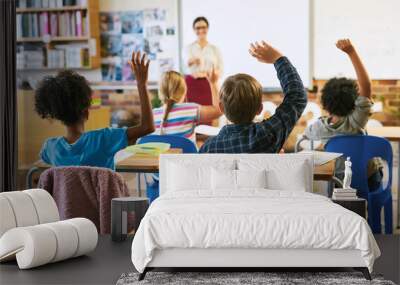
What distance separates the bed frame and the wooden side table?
2.82 ft

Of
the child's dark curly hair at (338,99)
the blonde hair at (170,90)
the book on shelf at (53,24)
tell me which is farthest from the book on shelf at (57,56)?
the child's dark curly hair at (338,99)

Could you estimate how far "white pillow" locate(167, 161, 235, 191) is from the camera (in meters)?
4.80

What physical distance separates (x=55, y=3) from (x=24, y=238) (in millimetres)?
4548

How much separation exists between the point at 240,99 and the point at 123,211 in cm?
97

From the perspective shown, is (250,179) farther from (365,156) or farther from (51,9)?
(51,9)

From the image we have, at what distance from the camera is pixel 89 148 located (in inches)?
203

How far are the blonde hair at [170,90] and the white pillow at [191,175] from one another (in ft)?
5.48

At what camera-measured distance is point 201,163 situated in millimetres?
4855

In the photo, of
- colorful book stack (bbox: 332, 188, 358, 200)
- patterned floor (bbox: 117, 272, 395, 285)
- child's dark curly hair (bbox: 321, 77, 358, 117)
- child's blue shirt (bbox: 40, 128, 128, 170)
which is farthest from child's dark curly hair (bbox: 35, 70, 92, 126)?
child's dark curly hair (bbox: 321, 77, 358, 117)

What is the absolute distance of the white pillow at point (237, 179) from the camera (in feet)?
15.5

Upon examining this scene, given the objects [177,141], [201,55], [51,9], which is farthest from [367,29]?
[51,9]

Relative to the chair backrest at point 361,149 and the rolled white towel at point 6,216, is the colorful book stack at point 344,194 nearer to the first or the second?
the chair backrest at point 361,149

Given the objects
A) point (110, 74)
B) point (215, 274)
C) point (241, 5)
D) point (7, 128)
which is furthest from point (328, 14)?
point (215, 274)

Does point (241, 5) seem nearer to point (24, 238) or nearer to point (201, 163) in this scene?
point (201, 163)
